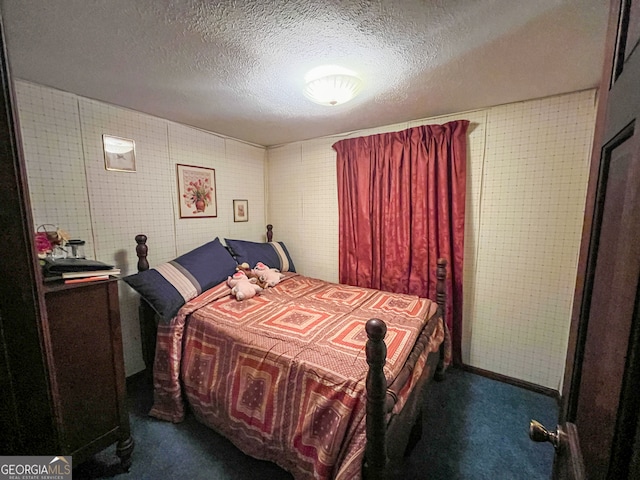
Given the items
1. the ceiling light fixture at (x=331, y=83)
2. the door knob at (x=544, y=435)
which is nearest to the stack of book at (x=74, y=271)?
the ceiling light fixture at (x=331, y=83)

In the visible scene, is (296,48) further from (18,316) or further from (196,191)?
(196,191)

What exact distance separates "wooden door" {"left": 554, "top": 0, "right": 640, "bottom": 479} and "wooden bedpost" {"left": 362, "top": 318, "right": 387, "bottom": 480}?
1.67 feet

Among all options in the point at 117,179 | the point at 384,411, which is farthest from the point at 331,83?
the point at 117,179

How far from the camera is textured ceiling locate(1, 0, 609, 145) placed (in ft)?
3.56

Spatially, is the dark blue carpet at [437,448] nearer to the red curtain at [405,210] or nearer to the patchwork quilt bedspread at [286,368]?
the patchwork quilt bedspread at [286,368]

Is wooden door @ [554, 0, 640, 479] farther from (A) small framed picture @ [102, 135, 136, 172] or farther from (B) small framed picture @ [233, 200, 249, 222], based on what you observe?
(B) small framed picture @ [233, 200, 249, 222]

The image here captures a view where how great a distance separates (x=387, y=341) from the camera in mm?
1481

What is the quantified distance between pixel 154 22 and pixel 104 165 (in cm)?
132

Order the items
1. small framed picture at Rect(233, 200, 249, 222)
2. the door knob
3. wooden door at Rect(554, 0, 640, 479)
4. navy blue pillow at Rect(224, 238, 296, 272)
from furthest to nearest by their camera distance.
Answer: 1. small framed picture at Rect(233, 200, 249, 222)
2. navy blue pillow at Rect(224, 238, 296, 272)
3. the door knob
4. wooden door at Rect(554, 0, 640, 479)

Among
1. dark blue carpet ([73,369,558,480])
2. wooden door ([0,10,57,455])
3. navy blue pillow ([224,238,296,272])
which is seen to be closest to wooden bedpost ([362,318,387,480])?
dark blue carpet ([73,369,558,480])

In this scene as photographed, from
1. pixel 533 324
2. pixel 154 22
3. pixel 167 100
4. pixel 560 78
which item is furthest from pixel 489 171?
pixel 167 100

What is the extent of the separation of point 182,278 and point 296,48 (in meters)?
1.78

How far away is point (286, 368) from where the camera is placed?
1347mm

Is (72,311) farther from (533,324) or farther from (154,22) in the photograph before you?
(533,324)
